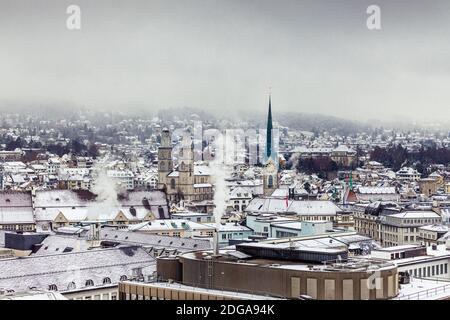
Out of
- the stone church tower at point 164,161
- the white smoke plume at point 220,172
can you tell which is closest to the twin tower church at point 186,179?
the stone church tower at point 164,161

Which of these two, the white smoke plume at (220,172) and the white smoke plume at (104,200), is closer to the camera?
the white smoke plume at (104,200)

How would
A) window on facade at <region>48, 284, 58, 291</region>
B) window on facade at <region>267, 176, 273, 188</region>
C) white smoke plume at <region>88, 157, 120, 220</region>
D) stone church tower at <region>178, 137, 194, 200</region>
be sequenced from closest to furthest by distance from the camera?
1. window on facade at <region>48, 284, 58, 291</region>
2. white smoke plume at <region>88, 157, 120, 220</region>
3. window on facade at <region>267, 176, 273, 188</region>
4. stone church tower at <region>178, 137, 194, 200</region>

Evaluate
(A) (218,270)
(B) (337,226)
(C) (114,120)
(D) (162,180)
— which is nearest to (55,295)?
(A) (218,270)

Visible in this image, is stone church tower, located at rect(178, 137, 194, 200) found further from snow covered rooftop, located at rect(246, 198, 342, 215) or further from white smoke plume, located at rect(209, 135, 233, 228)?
snow covered rooftop, located at rect(246, 198, 342, 215)

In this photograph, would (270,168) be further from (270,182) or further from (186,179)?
(186,179)

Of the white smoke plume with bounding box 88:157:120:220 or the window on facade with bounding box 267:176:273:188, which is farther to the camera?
the window on facade with bounding box 267:176:273:188

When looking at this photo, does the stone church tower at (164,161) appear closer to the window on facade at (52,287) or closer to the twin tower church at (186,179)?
the twin tower church at (186,179)

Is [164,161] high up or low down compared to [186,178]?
up

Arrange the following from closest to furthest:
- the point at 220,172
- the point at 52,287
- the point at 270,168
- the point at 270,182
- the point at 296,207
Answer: the point at 52,287
the point at 296,207
the point at 270,182
the point at 270,168
the point at 220,172

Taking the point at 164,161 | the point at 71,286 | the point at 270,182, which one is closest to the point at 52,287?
the point at 71,286

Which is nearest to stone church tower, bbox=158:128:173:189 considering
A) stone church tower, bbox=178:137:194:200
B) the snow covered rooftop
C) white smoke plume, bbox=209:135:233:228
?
stone church tower, bbox=178:137:194:200
